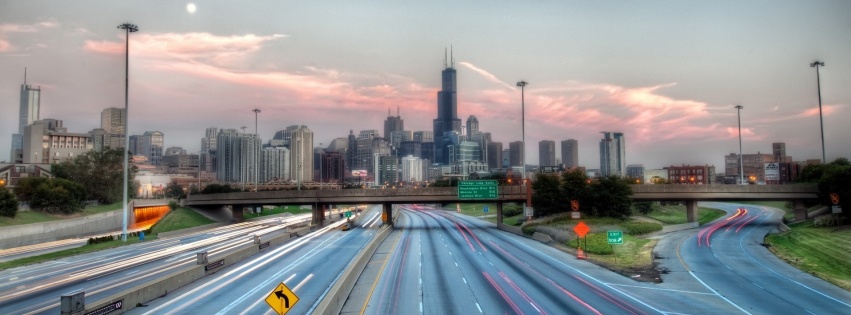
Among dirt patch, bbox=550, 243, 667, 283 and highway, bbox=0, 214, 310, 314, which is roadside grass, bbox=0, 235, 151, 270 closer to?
highway, bbox=0, 214, 310, 314

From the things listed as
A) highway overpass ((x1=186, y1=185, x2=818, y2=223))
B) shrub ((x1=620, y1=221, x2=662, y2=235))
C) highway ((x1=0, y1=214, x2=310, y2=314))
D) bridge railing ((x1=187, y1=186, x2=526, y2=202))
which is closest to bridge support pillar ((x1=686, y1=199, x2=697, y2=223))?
highway overpass ((x1=186, y1=185, x2=818, y2=223))

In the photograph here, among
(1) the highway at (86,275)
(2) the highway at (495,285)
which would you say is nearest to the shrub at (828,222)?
(2) the highway at (495,285)

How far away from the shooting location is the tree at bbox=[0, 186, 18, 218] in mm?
69062

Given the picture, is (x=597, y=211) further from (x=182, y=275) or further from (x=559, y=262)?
(x=182, y=275)

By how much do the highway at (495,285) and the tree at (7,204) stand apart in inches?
1884

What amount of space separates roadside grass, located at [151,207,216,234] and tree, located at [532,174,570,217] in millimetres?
57228

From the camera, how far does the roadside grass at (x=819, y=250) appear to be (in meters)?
39.8

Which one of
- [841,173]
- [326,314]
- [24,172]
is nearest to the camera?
[326,314]

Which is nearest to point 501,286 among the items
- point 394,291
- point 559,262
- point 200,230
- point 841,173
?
point 394,291

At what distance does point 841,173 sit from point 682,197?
20.0m

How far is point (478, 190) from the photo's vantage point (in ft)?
279

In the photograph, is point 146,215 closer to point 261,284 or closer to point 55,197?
point 55,197

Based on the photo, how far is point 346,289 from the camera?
3089cm

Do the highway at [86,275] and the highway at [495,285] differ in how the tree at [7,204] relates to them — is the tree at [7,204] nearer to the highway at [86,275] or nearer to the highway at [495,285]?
the highway at [86,275]
